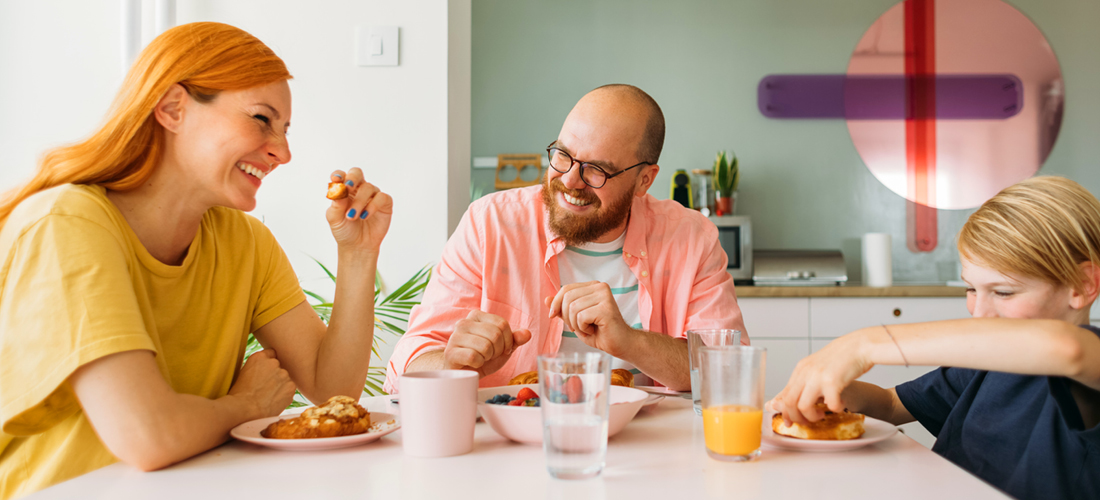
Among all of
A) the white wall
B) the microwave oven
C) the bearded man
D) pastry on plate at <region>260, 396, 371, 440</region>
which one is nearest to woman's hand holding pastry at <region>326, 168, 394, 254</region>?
the bearded man

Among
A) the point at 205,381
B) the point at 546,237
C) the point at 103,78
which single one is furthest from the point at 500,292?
the point at 103,78

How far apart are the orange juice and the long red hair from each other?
2.80 ft

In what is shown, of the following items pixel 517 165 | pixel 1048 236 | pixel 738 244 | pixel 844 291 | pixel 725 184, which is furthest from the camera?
pixel 517 165

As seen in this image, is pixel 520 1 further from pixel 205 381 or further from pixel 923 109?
pixel 205 381

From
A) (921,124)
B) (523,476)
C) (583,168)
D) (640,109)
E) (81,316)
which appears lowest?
(523,476)

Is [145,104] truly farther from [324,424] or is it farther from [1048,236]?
[1048,236]

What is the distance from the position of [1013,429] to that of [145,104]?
1362 mm

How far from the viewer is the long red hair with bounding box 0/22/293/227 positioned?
1013 mm

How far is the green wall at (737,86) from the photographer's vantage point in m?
3.40

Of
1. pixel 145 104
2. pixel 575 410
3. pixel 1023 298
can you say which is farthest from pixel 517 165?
pixel 575 410

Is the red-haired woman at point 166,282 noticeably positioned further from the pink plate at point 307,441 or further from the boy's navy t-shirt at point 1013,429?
the boy's navy t-shirt at point 1013,429

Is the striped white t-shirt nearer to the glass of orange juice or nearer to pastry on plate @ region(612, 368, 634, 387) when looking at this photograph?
pastry on plate @ region(612, 368, 634, 387)

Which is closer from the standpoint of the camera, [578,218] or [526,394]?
[526,394]

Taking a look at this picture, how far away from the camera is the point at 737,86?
343cm
